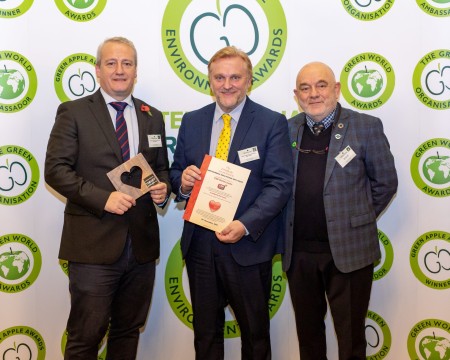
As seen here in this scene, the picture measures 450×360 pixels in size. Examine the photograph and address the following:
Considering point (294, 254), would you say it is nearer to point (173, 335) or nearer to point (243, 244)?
point (243, 244)

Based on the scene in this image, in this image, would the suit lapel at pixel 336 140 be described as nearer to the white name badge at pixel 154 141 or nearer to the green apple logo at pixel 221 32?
the green apple logo at pixel 221 32

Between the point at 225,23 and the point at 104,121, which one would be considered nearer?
the point at 104,121

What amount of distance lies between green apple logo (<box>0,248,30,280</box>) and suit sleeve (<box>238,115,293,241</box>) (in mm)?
1779

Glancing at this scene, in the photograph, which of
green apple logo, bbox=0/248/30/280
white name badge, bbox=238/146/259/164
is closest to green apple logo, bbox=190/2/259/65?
white name badge, bbox=238/146/259/164

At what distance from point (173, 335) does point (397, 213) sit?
1914mm

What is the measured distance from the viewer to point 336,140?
2516 mm

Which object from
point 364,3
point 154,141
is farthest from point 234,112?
point 364,3

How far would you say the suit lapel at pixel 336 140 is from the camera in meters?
2.48

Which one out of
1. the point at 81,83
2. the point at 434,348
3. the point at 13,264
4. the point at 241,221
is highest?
the point at 81,83

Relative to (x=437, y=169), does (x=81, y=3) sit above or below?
above

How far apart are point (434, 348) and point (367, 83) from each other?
202 cm

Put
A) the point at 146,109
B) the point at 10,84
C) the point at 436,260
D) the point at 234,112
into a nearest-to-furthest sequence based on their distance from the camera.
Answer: the point at 234,112
the point at 146,109
the point at 10,84
the point at 436,260

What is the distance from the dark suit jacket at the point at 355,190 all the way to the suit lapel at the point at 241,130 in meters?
0.30

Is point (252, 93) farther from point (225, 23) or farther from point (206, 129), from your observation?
point (206, 129)
